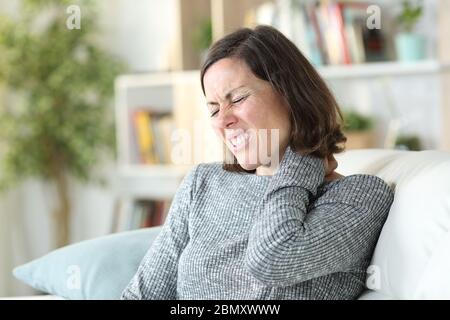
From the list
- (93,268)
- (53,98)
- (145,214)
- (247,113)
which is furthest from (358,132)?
(247,113)

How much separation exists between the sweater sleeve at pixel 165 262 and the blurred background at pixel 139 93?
54.9 inches

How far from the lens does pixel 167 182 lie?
304 centimetres

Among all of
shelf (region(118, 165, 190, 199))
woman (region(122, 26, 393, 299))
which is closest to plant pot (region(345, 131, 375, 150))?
shelf (region(118, 165, 190, 199))

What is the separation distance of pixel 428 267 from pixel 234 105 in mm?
401

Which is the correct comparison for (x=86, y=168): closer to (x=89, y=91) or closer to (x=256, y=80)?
(x=89, y=91)

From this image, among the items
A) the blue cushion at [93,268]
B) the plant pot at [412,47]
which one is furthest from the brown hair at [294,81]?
the plant pot at [412,47]

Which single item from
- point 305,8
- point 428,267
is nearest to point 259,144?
point 428,267

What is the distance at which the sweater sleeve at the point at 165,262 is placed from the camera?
4.30ft

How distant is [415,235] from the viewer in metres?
1.04

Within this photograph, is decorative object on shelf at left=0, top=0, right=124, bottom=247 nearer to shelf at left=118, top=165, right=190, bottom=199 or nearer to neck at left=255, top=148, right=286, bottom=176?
shelf at left=118, top=165, right=190, bottom=199

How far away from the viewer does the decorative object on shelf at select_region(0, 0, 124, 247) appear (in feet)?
10.8

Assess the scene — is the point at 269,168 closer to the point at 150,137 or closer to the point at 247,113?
the point at 247,113

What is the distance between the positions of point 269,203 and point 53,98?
7.86 ft

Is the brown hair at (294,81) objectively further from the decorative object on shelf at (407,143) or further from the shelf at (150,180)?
the shelf at (150,180)
